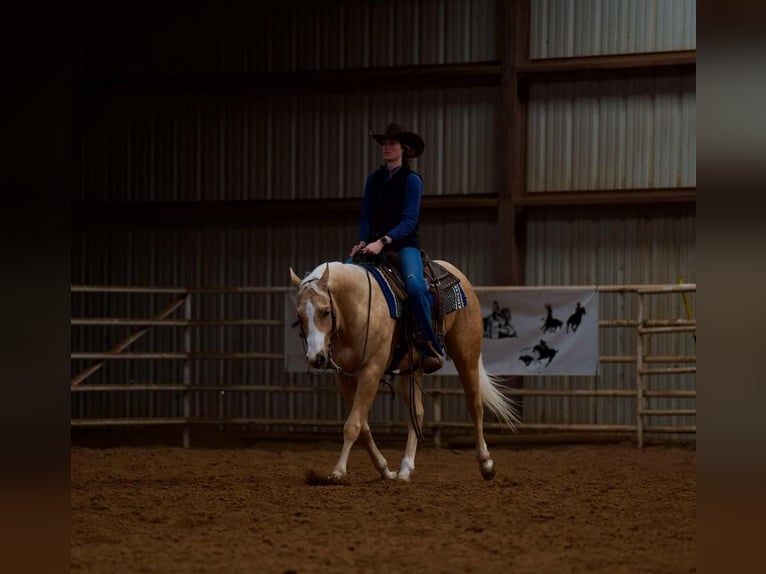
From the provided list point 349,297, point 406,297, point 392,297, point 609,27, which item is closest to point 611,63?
point 609,27

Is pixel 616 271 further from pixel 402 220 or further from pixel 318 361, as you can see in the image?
pixel 318 361

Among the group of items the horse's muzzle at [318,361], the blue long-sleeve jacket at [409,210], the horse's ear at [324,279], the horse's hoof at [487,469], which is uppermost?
the blue long-sleeve jacket at [409,210]

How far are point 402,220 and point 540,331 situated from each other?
3547mm

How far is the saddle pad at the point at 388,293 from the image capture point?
586 cm

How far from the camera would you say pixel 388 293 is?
589cm

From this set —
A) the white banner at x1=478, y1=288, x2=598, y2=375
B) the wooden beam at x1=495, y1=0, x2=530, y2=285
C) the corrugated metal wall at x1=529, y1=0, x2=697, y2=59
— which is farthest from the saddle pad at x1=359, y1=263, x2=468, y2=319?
the corrugated metal wall at x1=529, y1=0, x2=697, y2=59

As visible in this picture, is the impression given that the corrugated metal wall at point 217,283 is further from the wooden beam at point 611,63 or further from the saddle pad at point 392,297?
Answer: the saddle pad at point 392,297

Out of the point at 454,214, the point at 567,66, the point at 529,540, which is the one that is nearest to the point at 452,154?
the point at 454,214

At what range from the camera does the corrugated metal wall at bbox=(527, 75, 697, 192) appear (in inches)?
401

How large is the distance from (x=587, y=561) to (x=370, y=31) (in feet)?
29.4

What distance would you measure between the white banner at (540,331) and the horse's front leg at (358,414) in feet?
11.2

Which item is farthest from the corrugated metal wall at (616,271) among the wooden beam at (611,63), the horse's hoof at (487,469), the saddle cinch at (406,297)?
the saddle cinch at (406,297)

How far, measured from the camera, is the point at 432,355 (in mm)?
6051

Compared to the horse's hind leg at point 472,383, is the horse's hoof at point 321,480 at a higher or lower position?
lower
